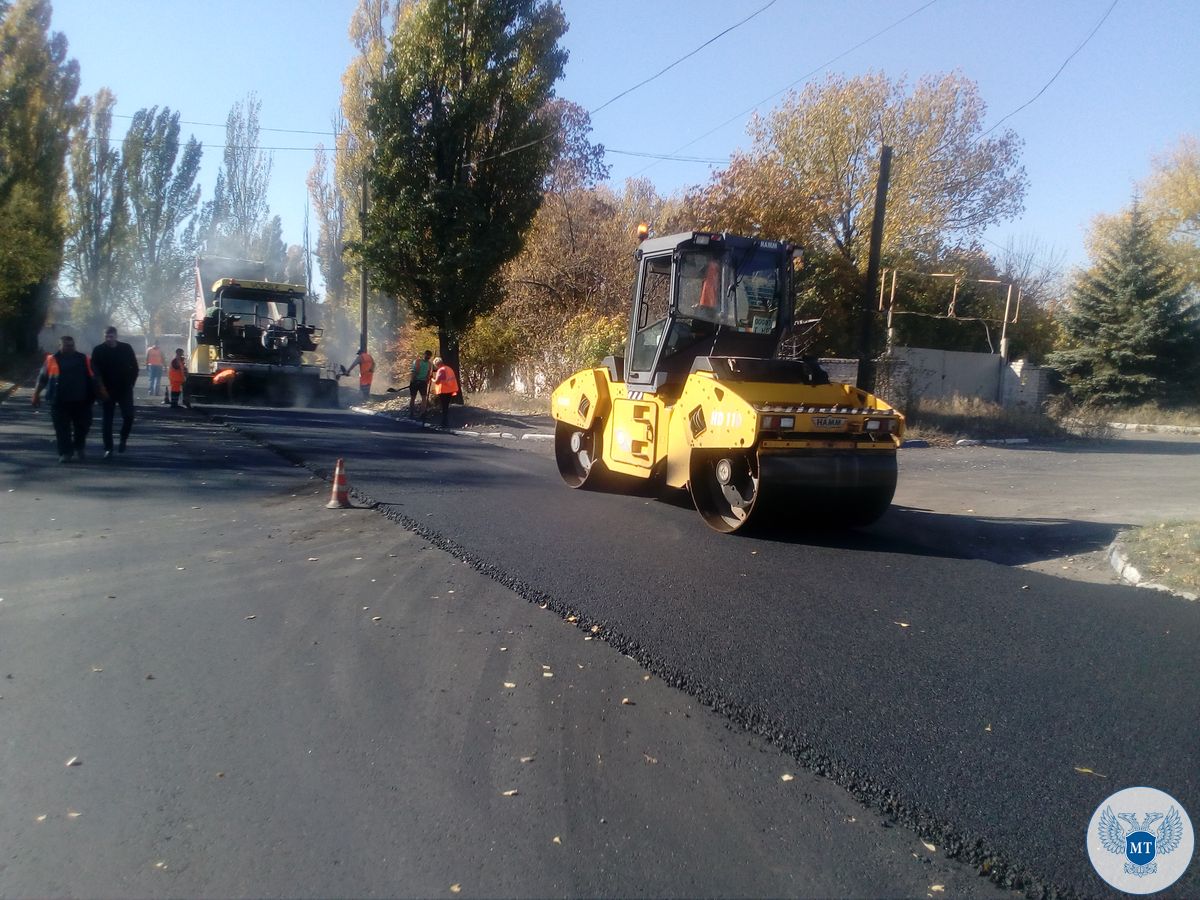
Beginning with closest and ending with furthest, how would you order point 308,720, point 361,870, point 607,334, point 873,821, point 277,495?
point 361,870 → point 873,821 → point 308,720 → point 277,495 → point 607,334

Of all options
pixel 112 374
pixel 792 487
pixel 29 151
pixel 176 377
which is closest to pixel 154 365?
pixel 176 377

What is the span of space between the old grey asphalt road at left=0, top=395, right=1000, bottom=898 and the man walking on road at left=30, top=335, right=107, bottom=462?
5.27 meters

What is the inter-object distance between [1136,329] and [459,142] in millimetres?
A: 21258

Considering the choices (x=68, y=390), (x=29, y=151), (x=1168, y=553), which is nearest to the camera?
(x=1168, y=553)

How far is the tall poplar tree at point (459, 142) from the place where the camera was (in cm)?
2512

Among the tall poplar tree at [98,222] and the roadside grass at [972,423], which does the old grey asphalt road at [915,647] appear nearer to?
the roadside grass at [972,423]

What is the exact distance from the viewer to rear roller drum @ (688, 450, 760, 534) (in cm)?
899

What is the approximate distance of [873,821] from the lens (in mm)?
3562

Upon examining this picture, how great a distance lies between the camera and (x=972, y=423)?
2253 cm

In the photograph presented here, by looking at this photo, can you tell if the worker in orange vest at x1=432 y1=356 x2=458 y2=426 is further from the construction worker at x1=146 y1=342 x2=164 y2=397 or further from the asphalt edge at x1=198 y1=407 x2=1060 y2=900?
the asphalt edge at x1=198 y1=407 x2=1060 y2=900

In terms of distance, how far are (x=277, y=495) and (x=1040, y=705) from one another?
8405 millimetres

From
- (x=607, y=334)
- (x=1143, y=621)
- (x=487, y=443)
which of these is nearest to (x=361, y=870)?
(x=1143, y=621)

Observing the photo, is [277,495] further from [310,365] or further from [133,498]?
[310,365]

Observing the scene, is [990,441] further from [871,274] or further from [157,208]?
[157,208]
